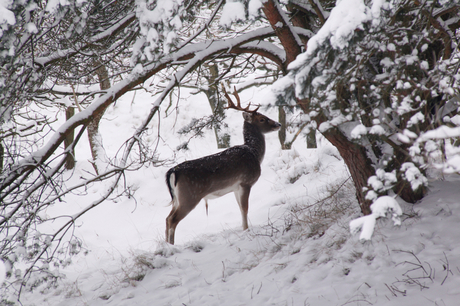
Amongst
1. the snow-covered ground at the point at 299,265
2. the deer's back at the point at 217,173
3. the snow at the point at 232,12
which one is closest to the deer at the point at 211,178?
the deer's back at the point at 217,173

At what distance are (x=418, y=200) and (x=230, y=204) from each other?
4814mm

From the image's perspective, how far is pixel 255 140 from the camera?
6.29 metres

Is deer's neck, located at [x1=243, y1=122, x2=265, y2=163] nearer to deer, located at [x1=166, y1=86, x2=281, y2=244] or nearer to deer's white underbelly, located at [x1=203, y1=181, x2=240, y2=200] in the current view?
deer, located at [x1=166, y1=86, x2=281, y2=244]

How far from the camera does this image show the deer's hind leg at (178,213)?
17.3 feet

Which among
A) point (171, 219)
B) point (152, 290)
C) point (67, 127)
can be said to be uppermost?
point (67, 127)

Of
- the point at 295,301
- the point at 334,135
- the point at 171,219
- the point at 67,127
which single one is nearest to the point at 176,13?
the point at 67,127

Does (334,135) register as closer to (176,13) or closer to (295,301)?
(295,301)

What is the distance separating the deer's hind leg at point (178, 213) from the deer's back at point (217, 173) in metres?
0.14

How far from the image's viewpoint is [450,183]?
145 inches

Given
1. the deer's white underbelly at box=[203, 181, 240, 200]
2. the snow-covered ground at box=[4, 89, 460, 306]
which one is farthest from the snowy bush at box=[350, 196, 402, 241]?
the deer's white underbelly at box=[203, 181, 240, 200]

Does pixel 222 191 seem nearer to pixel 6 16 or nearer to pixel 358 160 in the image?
pixel 358 160

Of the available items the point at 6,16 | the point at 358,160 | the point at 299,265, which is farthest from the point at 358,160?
the point at 6,16

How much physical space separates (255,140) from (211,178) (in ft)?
4.37

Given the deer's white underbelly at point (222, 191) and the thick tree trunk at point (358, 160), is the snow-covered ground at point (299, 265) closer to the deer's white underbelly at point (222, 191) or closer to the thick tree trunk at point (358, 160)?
the thick tree trunk at point (358, 160)
